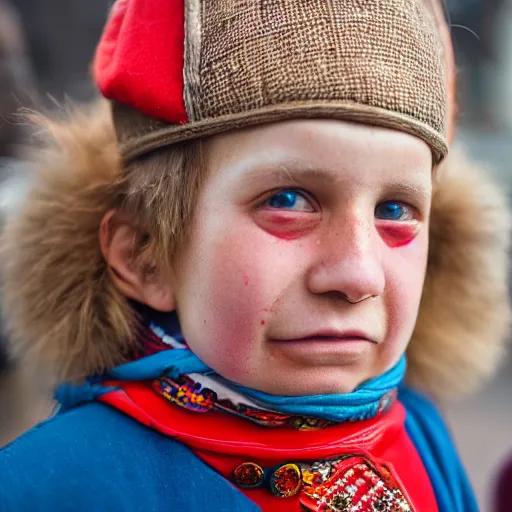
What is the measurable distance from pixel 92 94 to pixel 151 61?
71 centimetres

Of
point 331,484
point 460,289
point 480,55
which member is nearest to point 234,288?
point 331,484

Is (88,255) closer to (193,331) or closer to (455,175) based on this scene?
(193,331)

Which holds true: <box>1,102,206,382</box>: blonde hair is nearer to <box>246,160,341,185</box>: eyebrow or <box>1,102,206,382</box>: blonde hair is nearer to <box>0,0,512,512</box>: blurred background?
<box>0,0,512,512</box>: blurred background

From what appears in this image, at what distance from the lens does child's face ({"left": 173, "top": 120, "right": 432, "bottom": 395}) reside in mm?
950

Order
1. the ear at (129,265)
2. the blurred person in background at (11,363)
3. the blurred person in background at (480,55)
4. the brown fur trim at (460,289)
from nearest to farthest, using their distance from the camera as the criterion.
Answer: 1. the ear at (129,265)
2. the brown fur trim at (460,289)
3. the blurred person in background at (11,363)
4. the blurred person in background at (480,55)

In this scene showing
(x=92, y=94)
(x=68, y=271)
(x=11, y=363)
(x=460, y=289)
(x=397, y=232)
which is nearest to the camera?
(x=397, y=232)

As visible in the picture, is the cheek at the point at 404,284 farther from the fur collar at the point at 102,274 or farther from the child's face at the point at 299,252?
the fur collar at the point at 102,274

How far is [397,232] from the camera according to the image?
104 centimetres

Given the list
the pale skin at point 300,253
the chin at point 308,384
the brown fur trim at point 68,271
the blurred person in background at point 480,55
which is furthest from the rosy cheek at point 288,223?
the blurred person in background at point 480,55

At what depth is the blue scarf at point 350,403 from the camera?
3.31 ft

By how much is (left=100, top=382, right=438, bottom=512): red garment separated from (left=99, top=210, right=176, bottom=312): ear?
15cm

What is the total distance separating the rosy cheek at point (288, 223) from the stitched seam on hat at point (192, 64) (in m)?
0.19

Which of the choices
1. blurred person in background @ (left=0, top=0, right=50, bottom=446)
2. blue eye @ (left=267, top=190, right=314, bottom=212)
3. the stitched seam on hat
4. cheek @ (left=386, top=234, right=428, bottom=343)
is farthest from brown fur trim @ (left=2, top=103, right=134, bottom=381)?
blurred person in background @ (left=0, top=0, right=50, bottom=446)

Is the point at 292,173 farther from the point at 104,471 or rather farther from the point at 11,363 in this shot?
the point at 11,363
